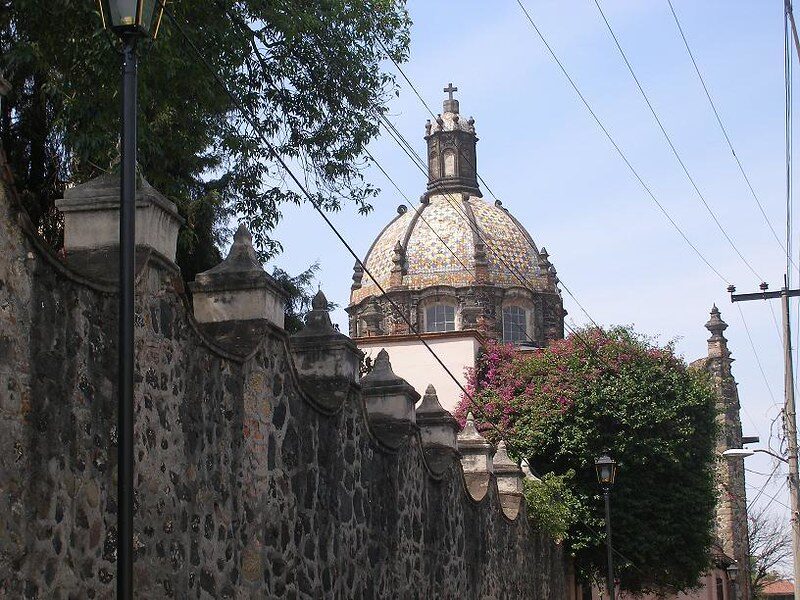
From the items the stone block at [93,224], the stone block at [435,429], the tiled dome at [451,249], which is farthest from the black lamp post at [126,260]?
the tiled dome at [451,249]

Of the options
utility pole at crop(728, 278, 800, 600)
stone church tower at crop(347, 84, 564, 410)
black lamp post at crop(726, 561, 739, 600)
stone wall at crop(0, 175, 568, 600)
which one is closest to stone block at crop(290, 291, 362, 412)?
stone wall at crop(0, 175, 568, 600)

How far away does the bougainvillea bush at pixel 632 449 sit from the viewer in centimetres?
3266

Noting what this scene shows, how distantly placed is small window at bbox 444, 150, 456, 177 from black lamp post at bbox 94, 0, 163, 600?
65661mm

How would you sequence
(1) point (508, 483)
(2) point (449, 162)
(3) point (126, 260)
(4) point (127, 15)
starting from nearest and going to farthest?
(3) point (126, 260)
(4) point (127, 15)
(1) point (508, 483)
(2) point (449, 162)

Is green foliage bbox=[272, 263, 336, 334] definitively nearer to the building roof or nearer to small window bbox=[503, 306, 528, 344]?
small window bbox=[503, 306, 528, 344]

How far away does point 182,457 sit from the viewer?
843 cm

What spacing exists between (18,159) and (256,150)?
3.11 metres

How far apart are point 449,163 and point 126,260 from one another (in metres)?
66.8

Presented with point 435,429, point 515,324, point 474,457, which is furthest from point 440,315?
point 435,429

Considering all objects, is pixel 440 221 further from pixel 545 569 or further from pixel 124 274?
pixel 124 274

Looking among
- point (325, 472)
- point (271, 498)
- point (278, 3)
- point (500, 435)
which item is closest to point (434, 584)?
point (325, 472)

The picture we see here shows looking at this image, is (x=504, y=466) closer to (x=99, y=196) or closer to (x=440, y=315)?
(x=99, y=196)

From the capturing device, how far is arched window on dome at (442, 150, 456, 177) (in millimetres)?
72062

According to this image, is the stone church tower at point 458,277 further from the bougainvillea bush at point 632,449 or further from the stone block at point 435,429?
the stone block at point 435,429
